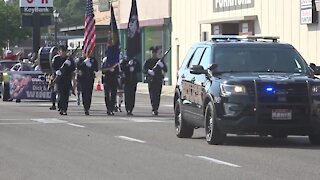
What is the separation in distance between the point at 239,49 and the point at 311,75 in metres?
1.38

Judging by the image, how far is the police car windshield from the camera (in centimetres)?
1579

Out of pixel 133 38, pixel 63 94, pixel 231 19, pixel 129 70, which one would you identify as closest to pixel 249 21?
pixel 231 19

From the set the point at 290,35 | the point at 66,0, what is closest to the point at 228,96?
the point at 290,35

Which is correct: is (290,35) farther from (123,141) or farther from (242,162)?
(242,162)

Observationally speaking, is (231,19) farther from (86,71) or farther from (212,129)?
(212,129)

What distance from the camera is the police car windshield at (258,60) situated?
1579 centimetres

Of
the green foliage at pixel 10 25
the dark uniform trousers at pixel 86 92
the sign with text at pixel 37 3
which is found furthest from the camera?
the green foliage at pixel 10 25

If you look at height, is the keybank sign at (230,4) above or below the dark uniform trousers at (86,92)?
above

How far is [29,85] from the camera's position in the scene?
31.3 m

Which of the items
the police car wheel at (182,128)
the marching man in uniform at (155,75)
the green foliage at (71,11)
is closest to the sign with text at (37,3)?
the marching man in uniform at (155,75)

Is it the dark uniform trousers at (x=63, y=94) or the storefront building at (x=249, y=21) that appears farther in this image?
the storefront building at (x=249, y=21)

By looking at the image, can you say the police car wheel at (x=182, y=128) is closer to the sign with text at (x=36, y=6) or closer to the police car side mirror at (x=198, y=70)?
the police car side mirror at (x=198, y=70)

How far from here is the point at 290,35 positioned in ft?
130

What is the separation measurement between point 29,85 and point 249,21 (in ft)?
51.2
